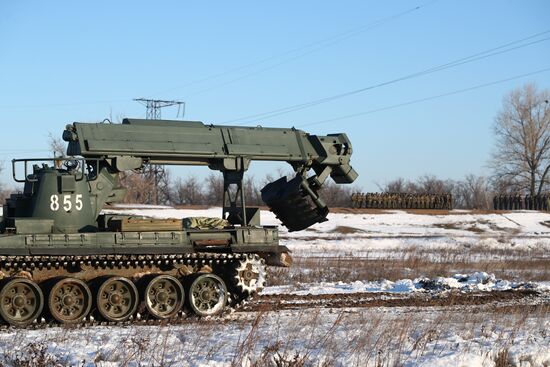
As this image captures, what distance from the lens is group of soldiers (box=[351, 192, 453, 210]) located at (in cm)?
6838

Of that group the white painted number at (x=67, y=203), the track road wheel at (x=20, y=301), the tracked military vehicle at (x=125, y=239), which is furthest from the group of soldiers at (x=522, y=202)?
the track road wheel at (x=20, y=301)

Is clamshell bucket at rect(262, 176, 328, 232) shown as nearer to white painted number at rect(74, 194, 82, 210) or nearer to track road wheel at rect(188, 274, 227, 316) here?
track road wheel at rect(188, 274, 227, 316)

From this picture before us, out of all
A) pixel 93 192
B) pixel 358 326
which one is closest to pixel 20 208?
pixel 93 192

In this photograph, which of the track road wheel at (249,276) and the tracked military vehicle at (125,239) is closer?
the tracked military vehicle at (125,239)

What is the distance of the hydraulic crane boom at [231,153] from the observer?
14.7 m

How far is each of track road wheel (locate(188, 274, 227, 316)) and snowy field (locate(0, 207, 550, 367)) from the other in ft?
1.07

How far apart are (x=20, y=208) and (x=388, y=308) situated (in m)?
7.09

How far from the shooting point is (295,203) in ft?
54.1

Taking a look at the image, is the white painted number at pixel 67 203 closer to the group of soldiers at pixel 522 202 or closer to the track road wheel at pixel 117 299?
the track road wheel at pixel 117 299

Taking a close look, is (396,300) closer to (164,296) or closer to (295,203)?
(295,203)

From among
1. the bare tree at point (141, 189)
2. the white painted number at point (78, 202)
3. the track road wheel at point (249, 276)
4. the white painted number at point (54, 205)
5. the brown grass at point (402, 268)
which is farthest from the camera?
the bare tree at point (141, 189)

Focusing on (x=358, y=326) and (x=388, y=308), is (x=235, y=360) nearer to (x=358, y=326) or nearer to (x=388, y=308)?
(x=358, y=326)

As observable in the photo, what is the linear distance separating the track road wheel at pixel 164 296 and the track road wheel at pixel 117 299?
263mm

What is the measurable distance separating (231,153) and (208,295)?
8.75 ft
